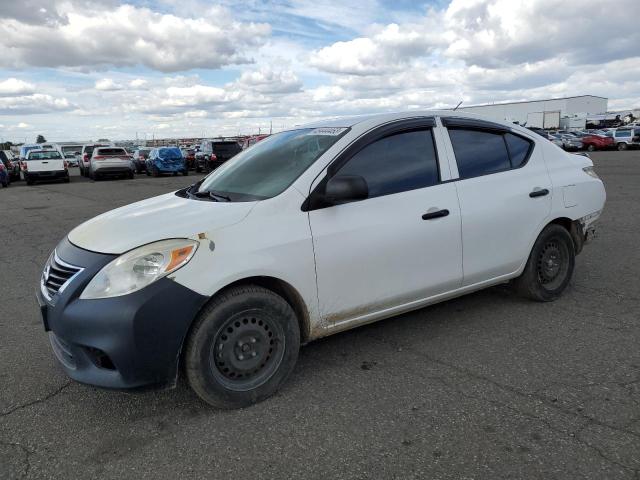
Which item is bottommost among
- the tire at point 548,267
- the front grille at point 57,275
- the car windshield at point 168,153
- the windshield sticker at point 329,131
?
the tire at point 548,267

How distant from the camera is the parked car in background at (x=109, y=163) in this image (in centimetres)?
2509

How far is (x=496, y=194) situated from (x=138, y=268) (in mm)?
2779

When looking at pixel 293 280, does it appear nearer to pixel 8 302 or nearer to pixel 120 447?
pixel 120 447

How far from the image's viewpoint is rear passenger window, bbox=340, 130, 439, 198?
3.58 metres

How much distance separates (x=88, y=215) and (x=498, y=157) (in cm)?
1074

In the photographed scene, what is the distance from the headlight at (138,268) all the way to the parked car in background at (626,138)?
44.2 meters

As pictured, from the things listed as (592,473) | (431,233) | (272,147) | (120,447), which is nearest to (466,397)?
(592,473)

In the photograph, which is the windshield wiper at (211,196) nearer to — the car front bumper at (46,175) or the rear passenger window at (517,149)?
the rear passenger window at (517,149)

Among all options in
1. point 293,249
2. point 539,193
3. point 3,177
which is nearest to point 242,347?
point 293,249

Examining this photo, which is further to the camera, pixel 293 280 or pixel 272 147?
pixel 272 147

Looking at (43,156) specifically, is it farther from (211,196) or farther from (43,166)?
(211,196)

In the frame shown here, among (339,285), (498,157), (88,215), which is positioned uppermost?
(498,157)

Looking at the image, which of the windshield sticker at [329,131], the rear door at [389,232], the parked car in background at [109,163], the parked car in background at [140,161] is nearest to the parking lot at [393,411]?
the rear door at [389,232]

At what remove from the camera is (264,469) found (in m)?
2.53
